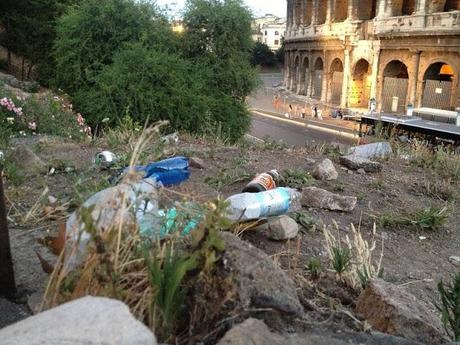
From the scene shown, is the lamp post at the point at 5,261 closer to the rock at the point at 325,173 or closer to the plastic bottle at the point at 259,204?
the plastic bottle at the point at 259,204

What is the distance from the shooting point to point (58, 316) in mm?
1430

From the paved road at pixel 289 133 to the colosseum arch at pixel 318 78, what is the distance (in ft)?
20.0

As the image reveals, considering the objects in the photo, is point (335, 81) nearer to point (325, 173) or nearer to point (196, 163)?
point (325, 173)

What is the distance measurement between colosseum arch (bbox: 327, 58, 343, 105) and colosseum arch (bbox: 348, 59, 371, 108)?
1.95 metres

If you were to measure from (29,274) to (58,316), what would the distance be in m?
1.51

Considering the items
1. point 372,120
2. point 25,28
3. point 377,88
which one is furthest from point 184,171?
point 377,88

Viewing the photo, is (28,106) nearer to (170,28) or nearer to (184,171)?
(184,171)

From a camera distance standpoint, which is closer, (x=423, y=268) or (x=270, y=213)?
(x=270, y=213)

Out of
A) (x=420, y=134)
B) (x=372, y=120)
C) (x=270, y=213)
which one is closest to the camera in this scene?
(x=270, y=213)

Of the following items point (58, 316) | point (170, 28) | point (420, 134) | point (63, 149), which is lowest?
point (420, 134)

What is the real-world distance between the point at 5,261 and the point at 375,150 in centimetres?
720

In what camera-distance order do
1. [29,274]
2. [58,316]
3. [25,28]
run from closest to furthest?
[58,316]
[29,274]
[25,28]

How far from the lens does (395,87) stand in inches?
1116

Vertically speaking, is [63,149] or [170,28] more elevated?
[170,28]
